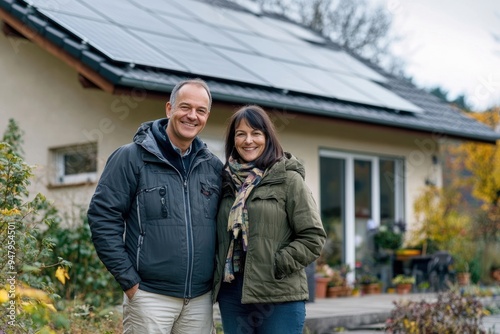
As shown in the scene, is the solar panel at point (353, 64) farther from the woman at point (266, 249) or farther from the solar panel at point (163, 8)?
the woman at point (266, 249)

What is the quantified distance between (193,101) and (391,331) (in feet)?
10.9

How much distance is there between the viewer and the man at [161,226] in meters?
3.74

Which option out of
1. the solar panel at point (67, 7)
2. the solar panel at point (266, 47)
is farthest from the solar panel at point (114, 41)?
the solar panel at point (266, 47)

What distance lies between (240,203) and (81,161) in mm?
5571

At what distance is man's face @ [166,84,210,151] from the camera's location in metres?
3.89

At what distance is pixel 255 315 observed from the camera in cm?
392

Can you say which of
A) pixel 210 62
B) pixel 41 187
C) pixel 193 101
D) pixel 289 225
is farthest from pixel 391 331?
pixel 41 187

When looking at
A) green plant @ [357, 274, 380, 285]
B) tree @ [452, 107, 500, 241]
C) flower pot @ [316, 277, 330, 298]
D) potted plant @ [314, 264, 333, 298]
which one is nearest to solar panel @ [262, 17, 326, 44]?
tree @ [452, 107, 500, 241]

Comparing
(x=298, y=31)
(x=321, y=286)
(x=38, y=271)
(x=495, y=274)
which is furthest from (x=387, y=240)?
(x=38, y=271)

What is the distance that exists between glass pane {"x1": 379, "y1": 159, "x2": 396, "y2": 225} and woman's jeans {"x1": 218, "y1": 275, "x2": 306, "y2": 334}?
8.24 metres

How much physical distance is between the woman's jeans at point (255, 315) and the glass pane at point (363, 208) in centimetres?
769

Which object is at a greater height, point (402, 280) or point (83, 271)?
point (83, 271)

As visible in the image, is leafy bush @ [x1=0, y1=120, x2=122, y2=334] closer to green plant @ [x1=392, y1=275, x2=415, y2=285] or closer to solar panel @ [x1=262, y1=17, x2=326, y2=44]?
green plant @ [x1=392, y1=275, x2=415, y2=285]

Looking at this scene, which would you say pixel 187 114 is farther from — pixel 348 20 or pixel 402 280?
pixel 348 20
